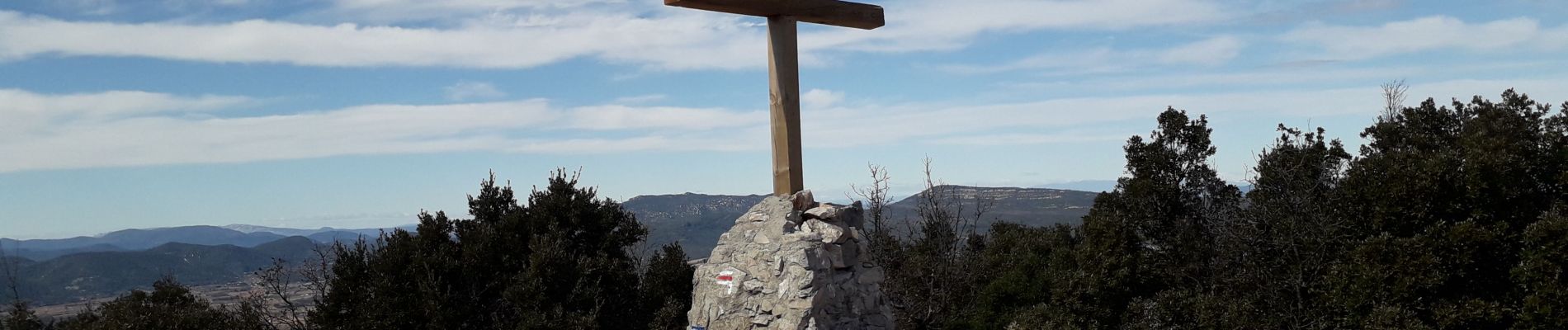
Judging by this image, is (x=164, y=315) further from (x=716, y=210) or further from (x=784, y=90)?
(x=716, y=210)

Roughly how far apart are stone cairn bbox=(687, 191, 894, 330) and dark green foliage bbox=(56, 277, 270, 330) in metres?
6.59

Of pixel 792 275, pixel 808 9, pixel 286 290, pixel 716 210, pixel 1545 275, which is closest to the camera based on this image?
pixel 792 275

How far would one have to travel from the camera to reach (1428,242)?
10555 mm

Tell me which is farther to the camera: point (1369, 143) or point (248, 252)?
point (248, 252)

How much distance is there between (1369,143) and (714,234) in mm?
79953

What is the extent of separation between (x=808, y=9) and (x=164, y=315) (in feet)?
27.9

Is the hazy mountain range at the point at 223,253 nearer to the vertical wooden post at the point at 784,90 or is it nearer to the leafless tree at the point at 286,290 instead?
the leafless tree at the point at 286,290

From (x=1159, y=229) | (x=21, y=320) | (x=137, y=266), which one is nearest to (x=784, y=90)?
(x=1159, y=229)

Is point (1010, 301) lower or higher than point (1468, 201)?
lower

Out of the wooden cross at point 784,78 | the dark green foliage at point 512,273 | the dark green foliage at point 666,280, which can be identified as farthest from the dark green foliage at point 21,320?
the wooden cross at point 784,78

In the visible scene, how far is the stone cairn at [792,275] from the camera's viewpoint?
7766 millimetres

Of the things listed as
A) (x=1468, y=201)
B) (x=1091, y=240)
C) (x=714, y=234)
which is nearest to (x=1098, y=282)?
(x=1091, y=240)

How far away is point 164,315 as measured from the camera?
11609 millimetres

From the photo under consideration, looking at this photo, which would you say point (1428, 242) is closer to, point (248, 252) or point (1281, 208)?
point (1281, 208)
